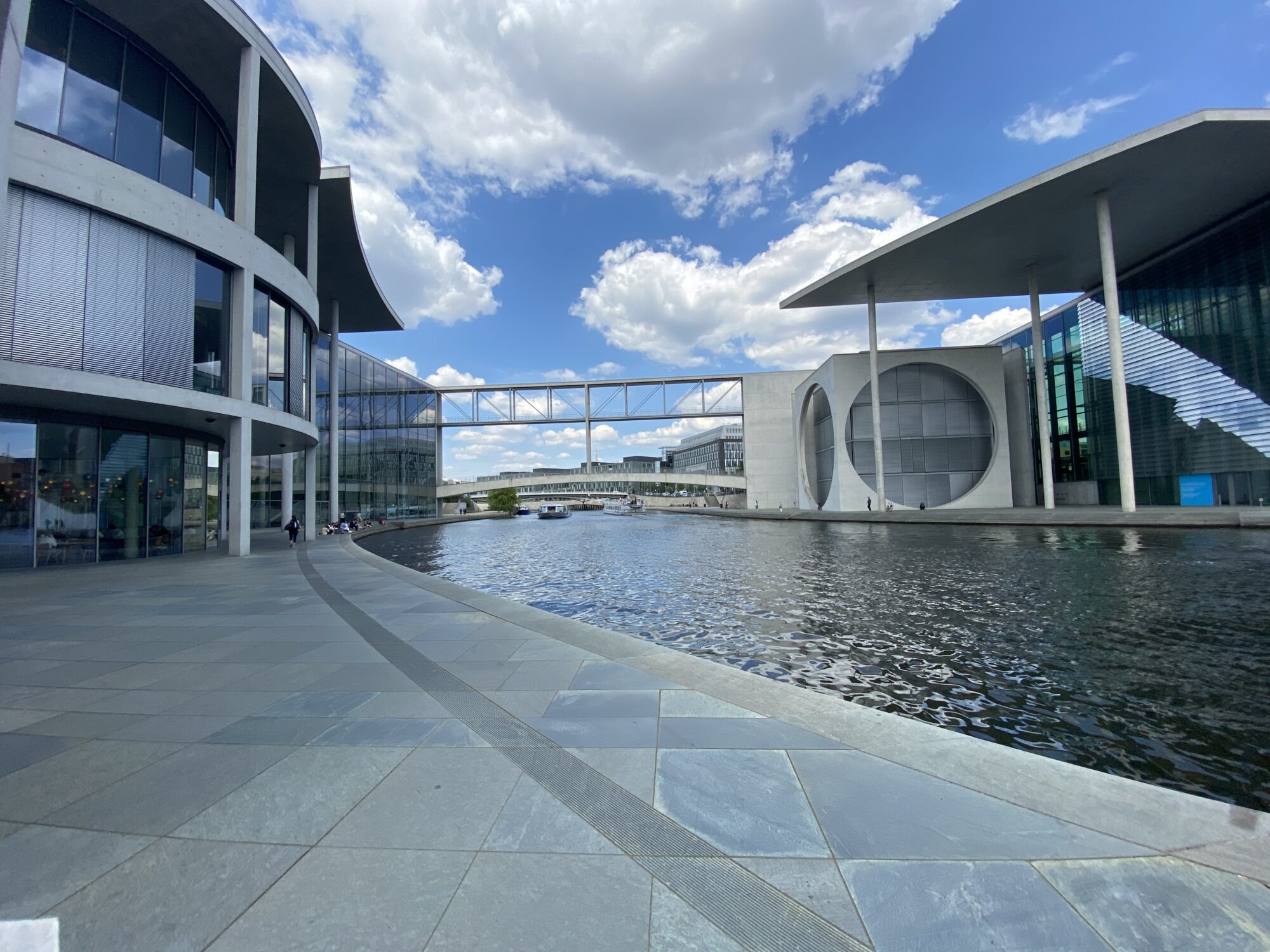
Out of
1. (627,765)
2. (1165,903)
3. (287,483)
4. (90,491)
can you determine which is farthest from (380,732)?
(287,483)

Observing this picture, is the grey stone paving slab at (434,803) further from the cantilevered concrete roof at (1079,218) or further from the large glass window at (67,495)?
the cantilevered concrete roof at (1079,218)

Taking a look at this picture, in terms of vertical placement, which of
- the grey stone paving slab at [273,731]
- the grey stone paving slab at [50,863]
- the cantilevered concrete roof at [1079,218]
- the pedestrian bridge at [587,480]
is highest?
the cantilevered concrete roof at [1079,218]

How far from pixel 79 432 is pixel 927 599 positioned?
2242cm

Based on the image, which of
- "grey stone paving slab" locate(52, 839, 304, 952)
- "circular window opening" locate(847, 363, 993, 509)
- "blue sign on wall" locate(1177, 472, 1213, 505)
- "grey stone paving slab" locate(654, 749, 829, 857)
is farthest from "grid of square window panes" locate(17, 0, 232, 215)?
"blue sign on wall" locate(1177, 472, 1213, 505)

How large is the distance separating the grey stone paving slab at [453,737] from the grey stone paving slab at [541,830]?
0.88 meters

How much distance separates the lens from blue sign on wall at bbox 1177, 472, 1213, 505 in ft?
104

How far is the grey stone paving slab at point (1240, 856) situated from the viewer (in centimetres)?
251

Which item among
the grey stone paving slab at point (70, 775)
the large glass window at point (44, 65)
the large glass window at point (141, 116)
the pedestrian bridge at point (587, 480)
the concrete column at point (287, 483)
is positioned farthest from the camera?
the pedestrian bridge at point (587, 480)

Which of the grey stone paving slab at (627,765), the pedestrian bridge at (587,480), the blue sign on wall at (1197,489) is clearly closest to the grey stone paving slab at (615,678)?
the grey stone paving slab at (627,765)

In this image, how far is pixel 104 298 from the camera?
14922mm

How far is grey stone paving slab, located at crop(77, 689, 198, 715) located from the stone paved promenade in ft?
0.09

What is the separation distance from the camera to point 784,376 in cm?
6419

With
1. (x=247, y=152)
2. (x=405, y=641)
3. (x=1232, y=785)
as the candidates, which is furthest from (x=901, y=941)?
(x=247, y=152)

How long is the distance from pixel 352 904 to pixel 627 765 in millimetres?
1720
